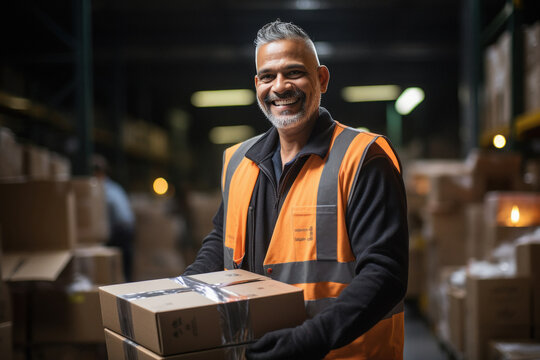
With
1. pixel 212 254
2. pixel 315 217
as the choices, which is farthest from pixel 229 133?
pixel 315 217

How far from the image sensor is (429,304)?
20.4 feet

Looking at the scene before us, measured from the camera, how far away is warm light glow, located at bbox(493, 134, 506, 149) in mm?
5696

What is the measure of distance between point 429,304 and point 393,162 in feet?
15.8

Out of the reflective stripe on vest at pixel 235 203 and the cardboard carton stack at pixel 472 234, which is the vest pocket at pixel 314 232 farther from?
the cardboard carton stack at pixel 472 234

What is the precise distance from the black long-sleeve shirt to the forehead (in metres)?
0.23

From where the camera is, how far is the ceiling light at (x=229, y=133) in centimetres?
2016

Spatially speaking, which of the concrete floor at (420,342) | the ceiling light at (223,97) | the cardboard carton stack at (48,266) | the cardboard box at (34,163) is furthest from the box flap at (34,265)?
the ceiling light at (223,97)

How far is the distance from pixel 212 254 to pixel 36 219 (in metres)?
2.17

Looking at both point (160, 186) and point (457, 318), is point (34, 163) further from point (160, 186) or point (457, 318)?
point (160, 186)

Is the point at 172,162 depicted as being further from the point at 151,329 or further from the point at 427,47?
the point at 151,329

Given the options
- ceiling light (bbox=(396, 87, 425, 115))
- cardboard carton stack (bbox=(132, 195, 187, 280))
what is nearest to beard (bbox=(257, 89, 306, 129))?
cardboard carton stack (bbox=(132, 195, 187, 280))

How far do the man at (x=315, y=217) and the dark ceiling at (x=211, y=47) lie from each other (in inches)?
198

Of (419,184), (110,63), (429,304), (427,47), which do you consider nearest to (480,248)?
(429,304)

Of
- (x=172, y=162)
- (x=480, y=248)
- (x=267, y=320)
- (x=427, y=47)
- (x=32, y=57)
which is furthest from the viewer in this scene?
(x=172, y=162)
